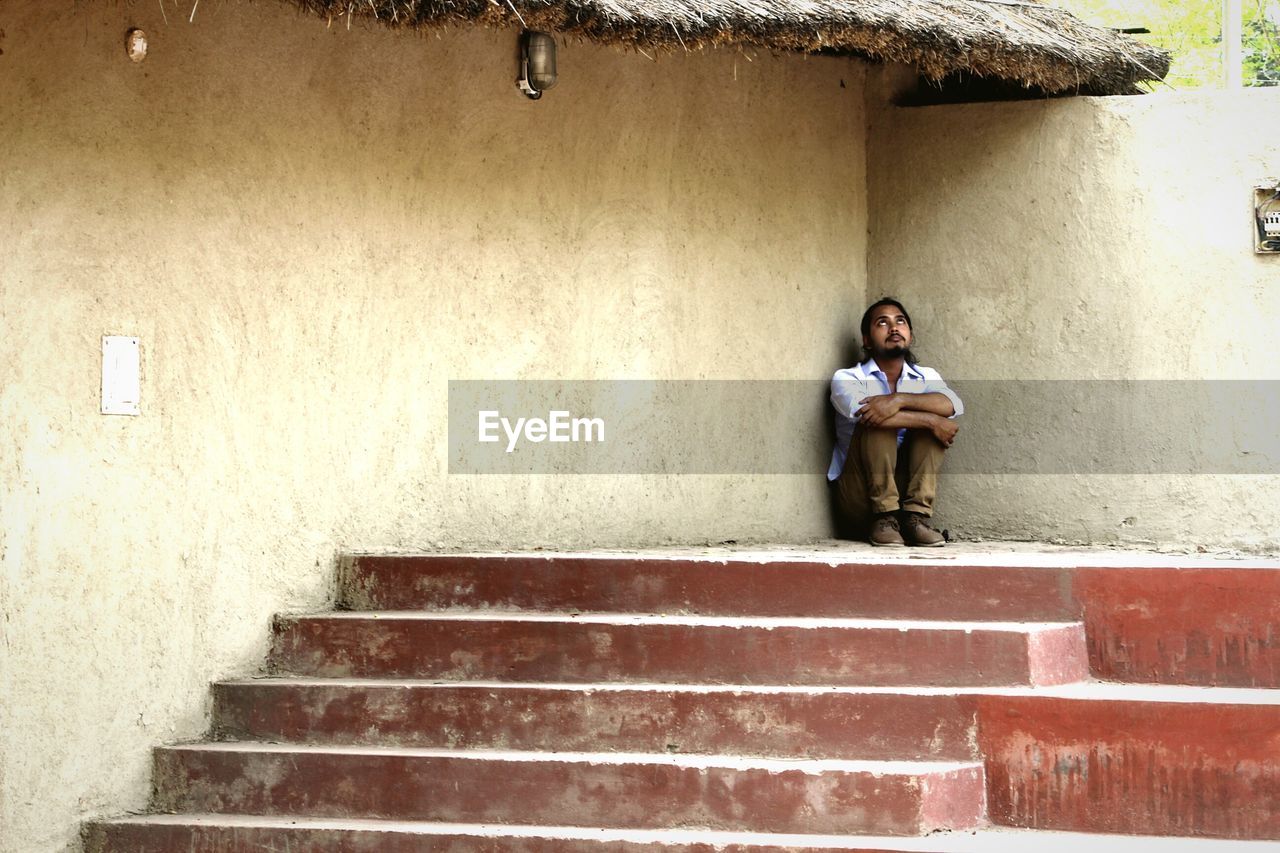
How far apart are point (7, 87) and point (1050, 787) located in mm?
4003

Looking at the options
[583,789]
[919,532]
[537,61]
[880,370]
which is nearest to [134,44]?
[537,61]

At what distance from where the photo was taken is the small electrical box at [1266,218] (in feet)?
20.3

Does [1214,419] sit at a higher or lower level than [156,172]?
lower

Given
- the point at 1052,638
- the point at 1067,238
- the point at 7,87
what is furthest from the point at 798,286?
the point at 7,87

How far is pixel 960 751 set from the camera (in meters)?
4.81

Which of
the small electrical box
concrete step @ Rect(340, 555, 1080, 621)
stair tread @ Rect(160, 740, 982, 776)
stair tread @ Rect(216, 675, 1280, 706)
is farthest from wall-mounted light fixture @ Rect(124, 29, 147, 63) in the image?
the small electrical box

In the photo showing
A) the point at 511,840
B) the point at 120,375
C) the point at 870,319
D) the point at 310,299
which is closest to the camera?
the point at 511,840

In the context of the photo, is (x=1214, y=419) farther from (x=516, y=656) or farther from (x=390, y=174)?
(x=390, y=174)

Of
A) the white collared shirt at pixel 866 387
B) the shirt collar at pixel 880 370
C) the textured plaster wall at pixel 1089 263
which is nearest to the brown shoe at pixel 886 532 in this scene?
the white collared shirt at pixel 866 387

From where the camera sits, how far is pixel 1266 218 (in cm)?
621

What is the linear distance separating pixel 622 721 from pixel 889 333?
2684 mm

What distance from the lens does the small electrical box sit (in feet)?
20.3

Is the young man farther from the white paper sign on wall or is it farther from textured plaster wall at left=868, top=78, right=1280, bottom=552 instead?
the white paper sign on wall

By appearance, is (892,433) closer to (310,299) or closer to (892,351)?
(892,351)
